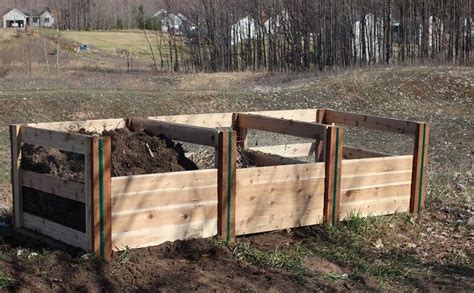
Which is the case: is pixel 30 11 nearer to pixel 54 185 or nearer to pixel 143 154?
pixel 143 154

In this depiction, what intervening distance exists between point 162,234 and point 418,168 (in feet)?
12.0

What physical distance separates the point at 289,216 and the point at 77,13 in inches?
3206

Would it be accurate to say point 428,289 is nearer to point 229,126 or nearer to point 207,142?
point 207,142

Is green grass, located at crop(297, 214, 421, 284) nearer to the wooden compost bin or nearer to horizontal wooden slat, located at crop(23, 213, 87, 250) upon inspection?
the wooden compost bin

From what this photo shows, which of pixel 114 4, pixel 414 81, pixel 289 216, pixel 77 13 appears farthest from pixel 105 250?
pixel 114 4

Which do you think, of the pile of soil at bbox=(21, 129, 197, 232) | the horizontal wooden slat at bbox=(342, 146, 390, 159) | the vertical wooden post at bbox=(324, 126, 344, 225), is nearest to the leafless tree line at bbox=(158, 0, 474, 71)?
the horizontal wooden slat at bbox=(342, 146, 390, 159)

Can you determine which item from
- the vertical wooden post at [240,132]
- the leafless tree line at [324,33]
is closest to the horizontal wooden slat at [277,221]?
the vertical wooden post at [240,132]

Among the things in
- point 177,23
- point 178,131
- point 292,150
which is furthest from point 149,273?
point 177,23

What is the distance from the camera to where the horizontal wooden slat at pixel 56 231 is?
19.1 ft

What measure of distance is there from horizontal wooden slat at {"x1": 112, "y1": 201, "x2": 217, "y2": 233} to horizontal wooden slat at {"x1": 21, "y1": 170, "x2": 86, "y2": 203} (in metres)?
0.38

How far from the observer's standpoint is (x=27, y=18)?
102 meters

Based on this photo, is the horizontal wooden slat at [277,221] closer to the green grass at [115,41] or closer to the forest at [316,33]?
the forest at [316,33]

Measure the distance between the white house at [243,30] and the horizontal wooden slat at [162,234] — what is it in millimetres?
33675

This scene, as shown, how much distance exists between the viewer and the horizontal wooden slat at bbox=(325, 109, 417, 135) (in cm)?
843
